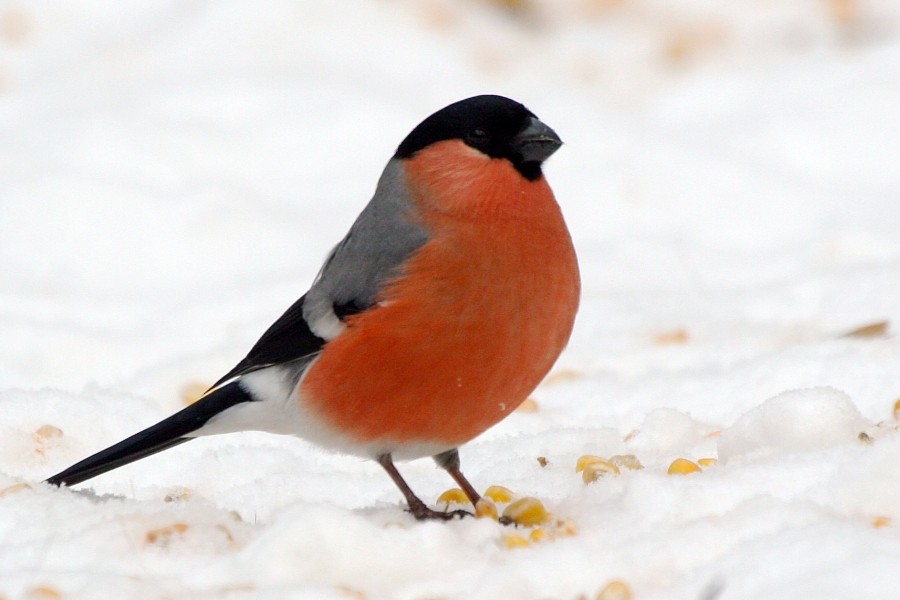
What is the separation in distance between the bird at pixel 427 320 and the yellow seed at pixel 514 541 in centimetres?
44

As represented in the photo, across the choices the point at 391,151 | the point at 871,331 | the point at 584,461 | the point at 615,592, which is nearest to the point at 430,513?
the point at 584,461

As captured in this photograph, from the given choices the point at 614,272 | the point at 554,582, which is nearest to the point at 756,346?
the point at 614,272

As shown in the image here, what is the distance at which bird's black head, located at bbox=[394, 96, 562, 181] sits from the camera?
12.4ft

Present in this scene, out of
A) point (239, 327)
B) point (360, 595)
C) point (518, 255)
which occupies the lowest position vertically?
point (239, 327)

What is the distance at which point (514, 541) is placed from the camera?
3102 mm

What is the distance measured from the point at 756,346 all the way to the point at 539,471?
1867 mm

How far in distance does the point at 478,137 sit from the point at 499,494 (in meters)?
1.01

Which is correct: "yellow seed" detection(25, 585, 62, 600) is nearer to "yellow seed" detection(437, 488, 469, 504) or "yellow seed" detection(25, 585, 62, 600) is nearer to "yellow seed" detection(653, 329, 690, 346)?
"yellow seed" detection(437, 488, 469, 504)

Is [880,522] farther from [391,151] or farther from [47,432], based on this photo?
[391,151]

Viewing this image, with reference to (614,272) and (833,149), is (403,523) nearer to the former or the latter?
(614,272)

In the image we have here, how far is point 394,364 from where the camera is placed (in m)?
3.53

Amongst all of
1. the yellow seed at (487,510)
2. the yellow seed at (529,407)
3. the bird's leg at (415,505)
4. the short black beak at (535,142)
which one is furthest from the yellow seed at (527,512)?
the yellow seed at (529,407)

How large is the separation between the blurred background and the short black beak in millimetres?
1997

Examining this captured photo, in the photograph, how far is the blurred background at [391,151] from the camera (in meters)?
6.05
